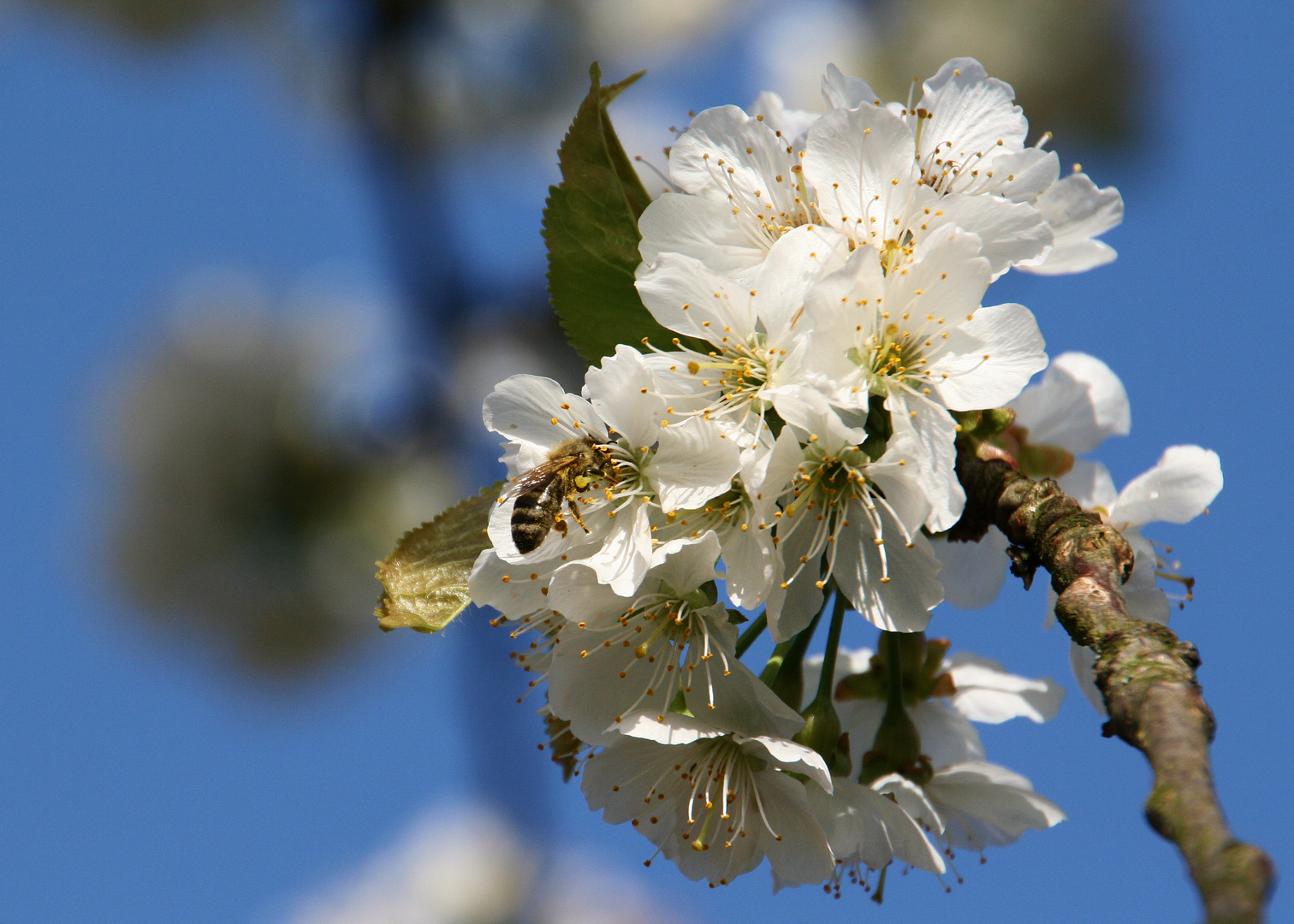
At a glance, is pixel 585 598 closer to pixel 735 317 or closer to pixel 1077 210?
pixel 735 317

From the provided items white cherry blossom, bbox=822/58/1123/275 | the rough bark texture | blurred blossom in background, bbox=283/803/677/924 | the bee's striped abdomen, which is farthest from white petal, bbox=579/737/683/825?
blurred blossom in background, bbox=283/803/677/924

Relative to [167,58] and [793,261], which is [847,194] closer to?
[793,261]

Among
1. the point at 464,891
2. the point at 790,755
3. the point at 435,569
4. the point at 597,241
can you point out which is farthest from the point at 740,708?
the point at 464,891

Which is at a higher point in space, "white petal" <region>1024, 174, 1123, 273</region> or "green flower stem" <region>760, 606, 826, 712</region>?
"white petal" <region>1024, 174, 1123, 273</region>

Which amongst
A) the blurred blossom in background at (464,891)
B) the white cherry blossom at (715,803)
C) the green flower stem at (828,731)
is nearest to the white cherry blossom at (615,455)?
the white cherry blossom at (715,803)

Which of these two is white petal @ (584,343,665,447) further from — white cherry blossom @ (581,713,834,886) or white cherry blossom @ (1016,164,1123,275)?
white cherry blossom @ (1016,164,1123,275)

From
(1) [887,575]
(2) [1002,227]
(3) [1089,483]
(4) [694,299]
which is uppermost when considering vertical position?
(3) [1089,483]
